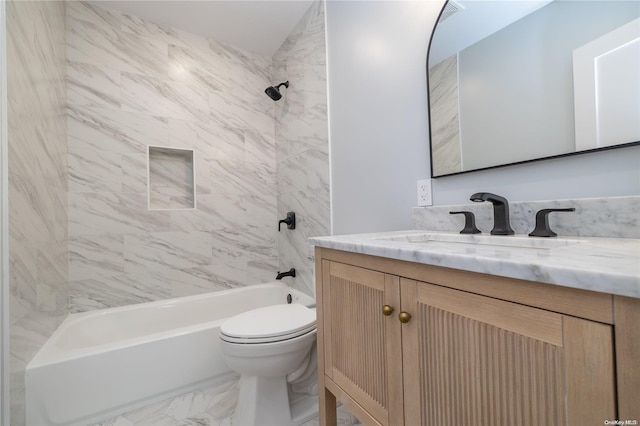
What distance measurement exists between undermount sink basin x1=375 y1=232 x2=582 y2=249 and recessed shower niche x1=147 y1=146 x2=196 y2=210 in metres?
1.77

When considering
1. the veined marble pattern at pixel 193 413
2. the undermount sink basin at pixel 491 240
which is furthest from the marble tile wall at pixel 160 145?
the undermount sink basin at pixel 491 240

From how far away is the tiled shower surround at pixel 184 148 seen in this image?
1761 millimetres

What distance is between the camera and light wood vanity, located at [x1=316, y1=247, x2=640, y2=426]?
0.34 metres

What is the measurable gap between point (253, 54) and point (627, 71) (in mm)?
2424

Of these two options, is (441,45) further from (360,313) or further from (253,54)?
(253,54)

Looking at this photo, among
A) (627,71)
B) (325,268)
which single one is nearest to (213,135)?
(325,268)

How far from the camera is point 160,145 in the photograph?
6.47 ft

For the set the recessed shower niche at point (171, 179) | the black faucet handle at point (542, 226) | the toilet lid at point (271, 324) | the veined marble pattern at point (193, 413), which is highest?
the recessed shower niche at point (171, 179)

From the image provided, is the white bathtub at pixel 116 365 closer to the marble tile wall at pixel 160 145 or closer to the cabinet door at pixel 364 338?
the marble tile wall at pixel 160 145

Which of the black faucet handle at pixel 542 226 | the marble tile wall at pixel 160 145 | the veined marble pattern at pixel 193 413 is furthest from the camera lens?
the marble tile wall at pixel 160 145

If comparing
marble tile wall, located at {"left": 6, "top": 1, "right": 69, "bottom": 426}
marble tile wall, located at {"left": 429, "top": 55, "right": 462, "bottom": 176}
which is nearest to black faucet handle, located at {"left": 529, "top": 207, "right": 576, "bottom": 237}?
marble tile wall, located at {"left": 429, "top": 55, "right": 462, "bottom": 176}

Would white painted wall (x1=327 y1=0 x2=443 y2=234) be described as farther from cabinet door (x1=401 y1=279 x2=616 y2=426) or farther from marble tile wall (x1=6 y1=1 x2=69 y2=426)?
marble tile wall (x1=6 y1=1 x2=69 y2=426)

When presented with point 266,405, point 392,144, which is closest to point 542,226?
point 392,144

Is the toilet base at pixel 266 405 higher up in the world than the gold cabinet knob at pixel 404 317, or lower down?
lower down
